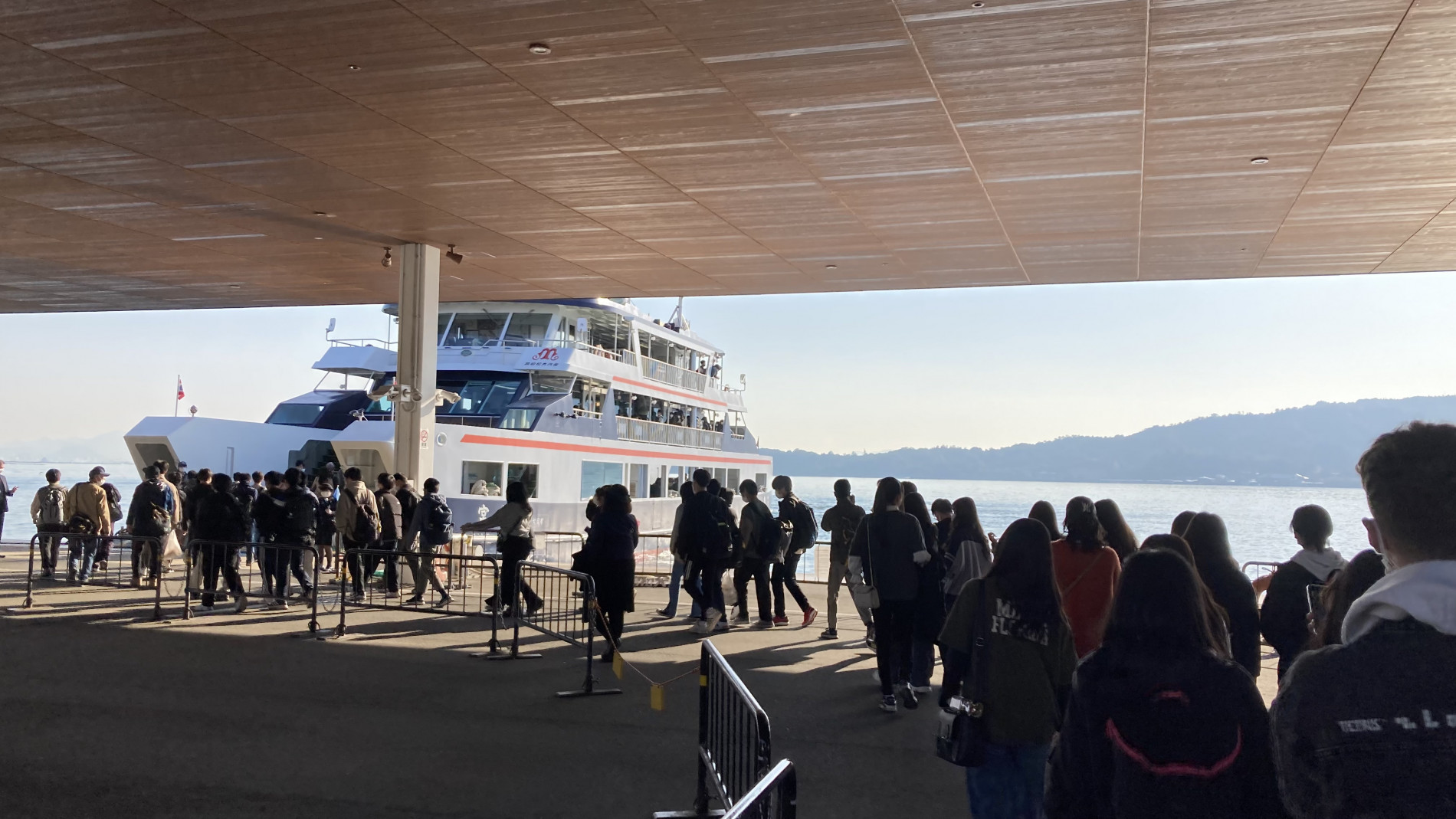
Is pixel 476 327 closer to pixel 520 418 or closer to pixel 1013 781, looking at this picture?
pixel 520 418

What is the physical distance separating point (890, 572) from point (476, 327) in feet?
78.7

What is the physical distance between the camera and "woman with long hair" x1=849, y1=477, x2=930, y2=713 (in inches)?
308

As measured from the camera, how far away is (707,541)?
11.1 metres

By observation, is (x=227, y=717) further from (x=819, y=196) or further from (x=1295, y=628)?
(x=819, y=196)

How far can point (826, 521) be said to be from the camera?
35.9 ft

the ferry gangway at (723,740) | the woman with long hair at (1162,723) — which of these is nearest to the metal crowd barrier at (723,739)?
the ferry gangway at (723,740)

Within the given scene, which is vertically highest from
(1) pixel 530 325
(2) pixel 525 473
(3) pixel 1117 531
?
(1) pixel 530 325

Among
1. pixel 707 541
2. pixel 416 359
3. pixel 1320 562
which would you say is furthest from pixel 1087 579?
pixel 416 359

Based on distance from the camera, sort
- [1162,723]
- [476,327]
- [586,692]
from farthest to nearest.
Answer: [476,327], [586,692], [1162,723]

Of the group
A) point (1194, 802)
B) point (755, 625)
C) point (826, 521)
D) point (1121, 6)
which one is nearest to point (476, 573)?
point (755, 625)

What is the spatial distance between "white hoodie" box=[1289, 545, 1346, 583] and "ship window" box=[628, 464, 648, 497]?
2521 centimetres

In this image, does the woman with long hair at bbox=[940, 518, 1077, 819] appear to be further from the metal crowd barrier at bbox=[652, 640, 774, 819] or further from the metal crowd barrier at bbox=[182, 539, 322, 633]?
the metal crowd barrier at bbox=[182, 539, 322, 633]

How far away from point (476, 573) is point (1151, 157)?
1253 cm

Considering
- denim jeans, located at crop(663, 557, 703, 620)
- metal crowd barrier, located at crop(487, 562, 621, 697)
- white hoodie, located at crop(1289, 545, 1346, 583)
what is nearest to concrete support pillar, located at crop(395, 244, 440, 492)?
metal crowd barrier, located at crop(487, 562, 621, 697)
